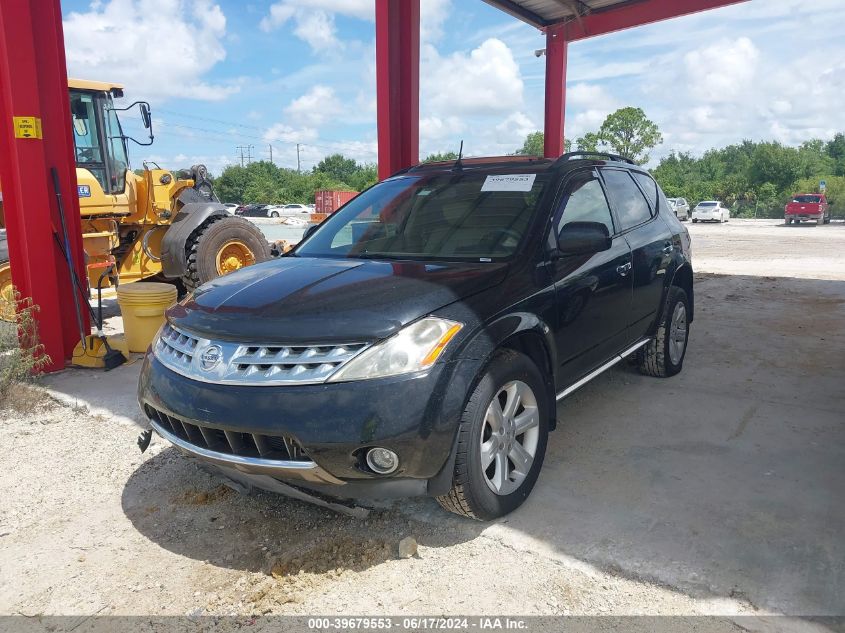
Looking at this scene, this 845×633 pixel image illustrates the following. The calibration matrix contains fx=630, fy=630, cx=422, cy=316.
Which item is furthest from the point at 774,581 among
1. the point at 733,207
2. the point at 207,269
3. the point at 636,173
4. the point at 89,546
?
the point at 733,207

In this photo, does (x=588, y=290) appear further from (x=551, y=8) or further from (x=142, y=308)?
(x=551, y=8)


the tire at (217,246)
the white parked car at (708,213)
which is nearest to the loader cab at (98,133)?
the tire at (217,246)

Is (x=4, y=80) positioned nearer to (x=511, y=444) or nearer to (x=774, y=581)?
(x=511, y=444)

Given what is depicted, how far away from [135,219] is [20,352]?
4171 mm

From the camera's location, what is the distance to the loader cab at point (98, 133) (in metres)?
7.99

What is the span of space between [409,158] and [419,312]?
16.7 ft

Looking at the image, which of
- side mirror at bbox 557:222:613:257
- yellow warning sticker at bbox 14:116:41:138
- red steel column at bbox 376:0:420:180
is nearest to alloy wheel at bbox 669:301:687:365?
side mirror at bbox 557:222:613:257

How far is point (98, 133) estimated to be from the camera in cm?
817

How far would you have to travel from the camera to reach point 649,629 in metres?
2.25

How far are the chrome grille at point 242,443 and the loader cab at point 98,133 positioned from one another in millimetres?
6434

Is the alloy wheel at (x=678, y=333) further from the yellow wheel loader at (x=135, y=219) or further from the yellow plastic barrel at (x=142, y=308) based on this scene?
the yellow wheel loader at (x=135, y=219)

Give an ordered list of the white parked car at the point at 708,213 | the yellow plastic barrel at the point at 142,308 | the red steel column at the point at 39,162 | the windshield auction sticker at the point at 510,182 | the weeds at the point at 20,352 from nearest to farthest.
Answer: the windshield auction sticker at the point at 510,182
the weeds at the point at 20,352
the red steel column at the point at 39,162
the yellow plastic barrel at the point at 142,308
the white parked car at the point at 708,213

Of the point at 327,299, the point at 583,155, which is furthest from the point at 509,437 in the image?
the point at 583,155

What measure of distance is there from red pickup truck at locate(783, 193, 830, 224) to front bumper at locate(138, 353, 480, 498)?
43.0 metres
